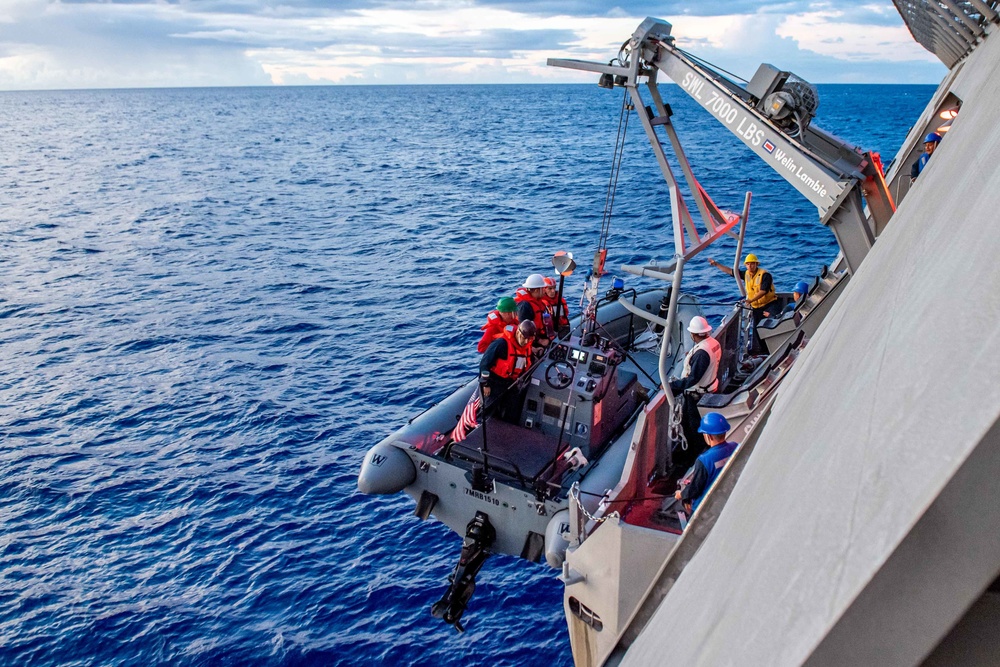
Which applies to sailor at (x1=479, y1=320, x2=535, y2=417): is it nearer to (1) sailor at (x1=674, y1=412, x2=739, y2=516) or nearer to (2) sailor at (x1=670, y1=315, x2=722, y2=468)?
(2) sailor at (x1=670, y1=315, x2=722, y2=468)

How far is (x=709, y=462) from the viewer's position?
6.91 metres

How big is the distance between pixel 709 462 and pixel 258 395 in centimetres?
1417

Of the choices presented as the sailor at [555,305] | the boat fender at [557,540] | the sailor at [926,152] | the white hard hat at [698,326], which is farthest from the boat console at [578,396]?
the sailor at [926,152]

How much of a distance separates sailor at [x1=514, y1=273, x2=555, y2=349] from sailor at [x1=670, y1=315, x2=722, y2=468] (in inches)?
119

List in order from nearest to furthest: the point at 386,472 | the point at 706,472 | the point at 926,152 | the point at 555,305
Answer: the point at 706,472
the point at 386,472
the point at 555,305
the point at 926,152

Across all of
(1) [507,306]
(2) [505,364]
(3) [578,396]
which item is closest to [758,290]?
(3) [578,396]

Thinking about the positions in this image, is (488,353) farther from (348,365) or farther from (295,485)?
(348,365)

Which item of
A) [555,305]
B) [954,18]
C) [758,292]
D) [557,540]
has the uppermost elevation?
[954,18]

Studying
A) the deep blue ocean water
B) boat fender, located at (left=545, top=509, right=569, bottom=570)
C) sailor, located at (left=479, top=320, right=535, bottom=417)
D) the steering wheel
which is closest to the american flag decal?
sailor, located at (left=479, top=320, right=535, bottom=417)

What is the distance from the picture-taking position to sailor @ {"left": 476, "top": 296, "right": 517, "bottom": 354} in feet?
36.9

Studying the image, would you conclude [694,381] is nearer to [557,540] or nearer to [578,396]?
[578,396]

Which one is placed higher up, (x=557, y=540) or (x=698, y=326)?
(x=698, y=326)

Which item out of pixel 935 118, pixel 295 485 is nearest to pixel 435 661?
pixel 295 485

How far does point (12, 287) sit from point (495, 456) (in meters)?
25.5
